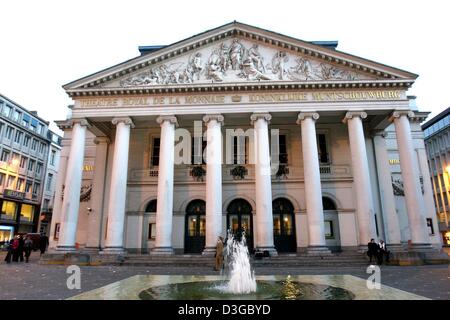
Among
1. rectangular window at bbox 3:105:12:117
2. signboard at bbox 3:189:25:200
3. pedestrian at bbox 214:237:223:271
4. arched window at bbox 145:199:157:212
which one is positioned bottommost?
pedestrian at bbox 214:237:223:271

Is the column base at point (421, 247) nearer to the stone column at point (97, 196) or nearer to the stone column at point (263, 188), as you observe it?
the stone column at point (263, 188)

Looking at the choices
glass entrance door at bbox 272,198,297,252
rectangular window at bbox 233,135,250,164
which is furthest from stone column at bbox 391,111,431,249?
rectangular window at bbox 233,135,250,164

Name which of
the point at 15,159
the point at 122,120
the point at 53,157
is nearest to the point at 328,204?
the point at 122,120

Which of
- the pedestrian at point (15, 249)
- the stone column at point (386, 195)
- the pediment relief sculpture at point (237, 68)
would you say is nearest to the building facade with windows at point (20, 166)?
the pedestrian at point (15, 249)

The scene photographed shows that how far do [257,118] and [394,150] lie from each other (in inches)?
539

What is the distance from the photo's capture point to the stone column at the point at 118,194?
797 inches

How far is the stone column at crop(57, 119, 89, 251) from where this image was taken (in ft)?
67.3

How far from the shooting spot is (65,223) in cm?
2067

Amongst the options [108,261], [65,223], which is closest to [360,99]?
[108,261]

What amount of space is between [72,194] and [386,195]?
21459 millimetres

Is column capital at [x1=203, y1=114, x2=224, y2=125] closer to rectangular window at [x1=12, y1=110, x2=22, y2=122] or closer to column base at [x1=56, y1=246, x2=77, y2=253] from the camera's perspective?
column base at [x1=56, y1=246, x2=77, y2=253]

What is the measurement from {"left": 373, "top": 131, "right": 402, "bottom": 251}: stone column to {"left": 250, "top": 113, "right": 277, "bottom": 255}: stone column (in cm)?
830

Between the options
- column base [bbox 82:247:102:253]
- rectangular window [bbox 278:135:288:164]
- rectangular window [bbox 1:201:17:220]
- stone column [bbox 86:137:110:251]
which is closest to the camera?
column base [bbox 82:247:102:253]

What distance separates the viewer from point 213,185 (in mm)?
20641
